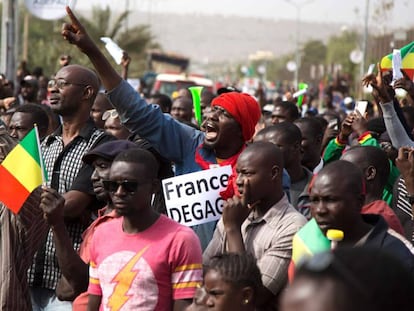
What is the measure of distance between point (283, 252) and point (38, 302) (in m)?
1.72

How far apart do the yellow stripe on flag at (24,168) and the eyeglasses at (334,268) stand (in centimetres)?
330

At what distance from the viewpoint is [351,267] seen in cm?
202

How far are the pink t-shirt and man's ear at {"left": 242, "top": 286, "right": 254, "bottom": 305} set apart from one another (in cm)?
41

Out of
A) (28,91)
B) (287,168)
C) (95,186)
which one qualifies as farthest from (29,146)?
(28,91)

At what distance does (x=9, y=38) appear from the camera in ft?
52.1

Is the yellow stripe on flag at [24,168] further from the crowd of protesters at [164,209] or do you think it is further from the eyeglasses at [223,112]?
the eyeglasses at [223,112]

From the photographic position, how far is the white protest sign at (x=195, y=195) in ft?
17.7

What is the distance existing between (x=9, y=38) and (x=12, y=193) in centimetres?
1106

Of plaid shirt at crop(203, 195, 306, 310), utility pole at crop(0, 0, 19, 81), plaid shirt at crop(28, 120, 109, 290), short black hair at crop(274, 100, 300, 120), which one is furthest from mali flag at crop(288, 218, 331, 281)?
utility pole at crop(0, 0, 19, 81)

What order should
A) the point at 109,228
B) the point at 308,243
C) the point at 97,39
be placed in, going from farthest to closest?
the point at 97,39, the point at 109,228, the point at 308,243

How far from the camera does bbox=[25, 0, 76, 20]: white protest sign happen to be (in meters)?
12.5

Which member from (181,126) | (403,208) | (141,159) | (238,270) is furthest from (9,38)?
(238,270)

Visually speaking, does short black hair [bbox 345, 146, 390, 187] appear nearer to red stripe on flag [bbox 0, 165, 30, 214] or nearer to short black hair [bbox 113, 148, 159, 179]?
short black hair [bbox 113, 148, 159, 179]

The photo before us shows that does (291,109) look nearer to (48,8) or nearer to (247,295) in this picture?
(48,8)
